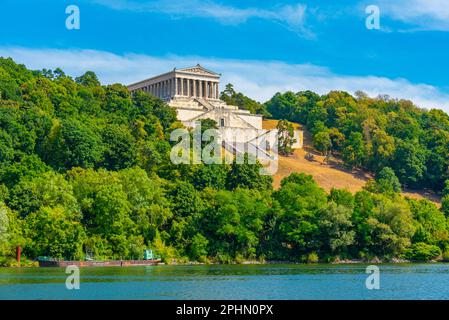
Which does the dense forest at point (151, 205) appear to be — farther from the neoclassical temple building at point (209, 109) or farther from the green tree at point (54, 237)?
the neoclassical temple building at point (209, 109)

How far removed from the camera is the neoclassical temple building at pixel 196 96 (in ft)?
427

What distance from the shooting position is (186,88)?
149375mm

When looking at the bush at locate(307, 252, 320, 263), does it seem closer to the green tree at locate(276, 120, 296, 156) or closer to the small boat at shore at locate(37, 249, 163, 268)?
the small boat at shore at locate(37, 249, 163, 268)

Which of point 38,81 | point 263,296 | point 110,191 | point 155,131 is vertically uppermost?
point 38,81

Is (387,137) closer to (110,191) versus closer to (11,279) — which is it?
(110,191)

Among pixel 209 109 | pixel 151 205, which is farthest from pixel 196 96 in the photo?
pixel 151 205

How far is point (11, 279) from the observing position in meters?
49.2

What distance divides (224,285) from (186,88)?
348 feet

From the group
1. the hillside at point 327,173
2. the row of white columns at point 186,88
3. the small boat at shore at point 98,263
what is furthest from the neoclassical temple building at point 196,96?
the small boat at shore at point 98,263

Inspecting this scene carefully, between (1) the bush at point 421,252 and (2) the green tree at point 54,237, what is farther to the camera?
(1) the bush at point 421,252

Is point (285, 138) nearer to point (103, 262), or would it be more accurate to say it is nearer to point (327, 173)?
point (327, 173)

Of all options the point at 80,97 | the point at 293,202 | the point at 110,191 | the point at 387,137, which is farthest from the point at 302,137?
the point at 110,191

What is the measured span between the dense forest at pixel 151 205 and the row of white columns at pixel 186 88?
3926 centimetres
